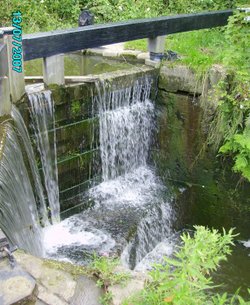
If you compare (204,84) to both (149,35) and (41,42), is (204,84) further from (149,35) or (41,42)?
(41,42)

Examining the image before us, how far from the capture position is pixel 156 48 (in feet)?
21.0

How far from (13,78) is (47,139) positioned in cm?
100

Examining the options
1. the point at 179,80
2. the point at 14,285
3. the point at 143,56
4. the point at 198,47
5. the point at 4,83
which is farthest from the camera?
the point at 198,47

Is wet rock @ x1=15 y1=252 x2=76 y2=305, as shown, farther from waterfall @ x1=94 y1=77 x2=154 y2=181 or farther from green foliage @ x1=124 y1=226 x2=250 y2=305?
waterfall @ x1=94 y1=77 x2=154 y2=181

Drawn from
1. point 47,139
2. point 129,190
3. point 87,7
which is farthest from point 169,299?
point 87,7

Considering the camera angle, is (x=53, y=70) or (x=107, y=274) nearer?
(x=107, y=274)

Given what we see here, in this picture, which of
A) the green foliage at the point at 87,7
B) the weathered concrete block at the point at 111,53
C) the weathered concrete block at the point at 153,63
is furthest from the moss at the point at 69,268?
the green foliage at the point at 87,7

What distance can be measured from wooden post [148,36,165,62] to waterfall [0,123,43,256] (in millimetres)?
2911

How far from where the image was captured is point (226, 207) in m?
6.29

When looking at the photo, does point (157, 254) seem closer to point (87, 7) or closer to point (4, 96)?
point (4, 96)

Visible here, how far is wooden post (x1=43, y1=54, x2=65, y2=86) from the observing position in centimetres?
496

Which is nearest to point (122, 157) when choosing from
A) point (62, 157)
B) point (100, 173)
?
point (100, 173)

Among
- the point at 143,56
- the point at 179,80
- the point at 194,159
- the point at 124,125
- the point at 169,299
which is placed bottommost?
the point at 194,159

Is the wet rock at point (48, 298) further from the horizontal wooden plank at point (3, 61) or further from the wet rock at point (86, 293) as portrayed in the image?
the horizontal wooden plank at point (3, 61)
